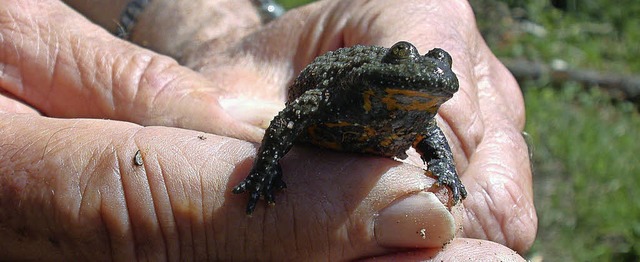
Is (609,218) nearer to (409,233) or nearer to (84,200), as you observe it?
(409,233)

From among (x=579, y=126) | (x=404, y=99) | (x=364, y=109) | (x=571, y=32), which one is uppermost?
(x=404, y=99)

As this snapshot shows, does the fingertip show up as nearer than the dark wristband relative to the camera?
Yes

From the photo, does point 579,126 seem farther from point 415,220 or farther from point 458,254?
point 415,220

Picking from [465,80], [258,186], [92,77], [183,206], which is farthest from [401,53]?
[92,77]

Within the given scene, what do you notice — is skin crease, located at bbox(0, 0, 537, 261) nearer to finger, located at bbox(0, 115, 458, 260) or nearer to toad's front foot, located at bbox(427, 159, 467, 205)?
finger, located at bbox(0, 115, 458, 260)

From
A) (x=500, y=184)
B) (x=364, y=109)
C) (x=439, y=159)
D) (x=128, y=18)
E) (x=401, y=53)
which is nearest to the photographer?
(x=401, y=53)

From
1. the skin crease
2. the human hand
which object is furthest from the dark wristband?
the human hand

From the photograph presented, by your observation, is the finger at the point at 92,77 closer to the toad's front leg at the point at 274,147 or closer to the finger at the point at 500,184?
the toad's front leg at the point at 274,147

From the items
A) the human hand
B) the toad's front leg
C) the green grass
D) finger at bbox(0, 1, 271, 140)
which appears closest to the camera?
the toad's front leg
